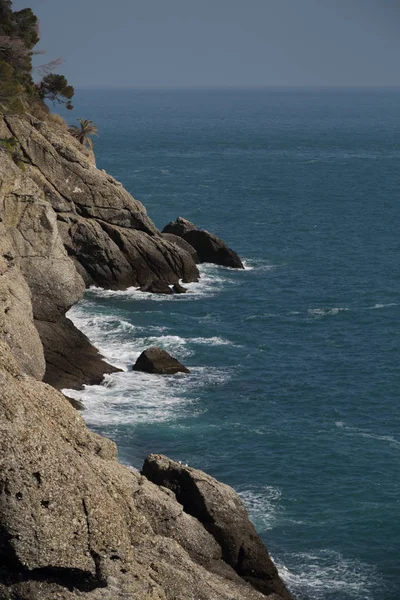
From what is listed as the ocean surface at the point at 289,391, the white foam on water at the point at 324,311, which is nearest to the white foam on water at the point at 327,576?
the ocean surface at the point at 289,391

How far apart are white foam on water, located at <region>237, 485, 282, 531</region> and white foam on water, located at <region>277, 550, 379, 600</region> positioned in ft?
10.3

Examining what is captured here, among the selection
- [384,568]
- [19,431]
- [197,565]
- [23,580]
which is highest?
[19,431]

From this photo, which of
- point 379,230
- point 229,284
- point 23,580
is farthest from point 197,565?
point 379,230

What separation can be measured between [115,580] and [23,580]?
2402 mm

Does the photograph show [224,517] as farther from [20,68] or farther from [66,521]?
[20,68]

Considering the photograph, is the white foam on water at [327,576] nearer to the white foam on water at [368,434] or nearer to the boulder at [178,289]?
the white foam on water at [368,434]

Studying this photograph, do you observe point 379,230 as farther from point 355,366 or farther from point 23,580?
point 23,580

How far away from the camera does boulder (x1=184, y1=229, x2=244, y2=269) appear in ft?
335

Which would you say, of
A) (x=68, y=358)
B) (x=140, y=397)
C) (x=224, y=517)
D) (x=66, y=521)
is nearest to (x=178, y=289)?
(x=68, y=358)

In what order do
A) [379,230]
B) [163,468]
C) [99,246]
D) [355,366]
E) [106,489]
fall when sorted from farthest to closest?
1. [379,230]
2. [99,246]
3. [355,366]
4. [163,468]
5. [106,489]

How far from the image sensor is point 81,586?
2709cm

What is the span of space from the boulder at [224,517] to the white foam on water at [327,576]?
4.14 meters

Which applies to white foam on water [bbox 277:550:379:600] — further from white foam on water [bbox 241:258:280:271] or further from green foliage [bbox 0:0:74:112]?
white foam on water [bbox 241:258:280:271]

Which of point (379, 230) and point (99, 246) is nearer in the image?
point (99, 246)
